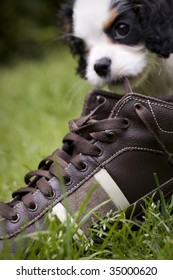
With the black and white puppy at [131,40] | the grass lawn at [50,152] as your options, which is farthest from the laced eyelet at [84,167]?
the black and white puppy at [131,40]

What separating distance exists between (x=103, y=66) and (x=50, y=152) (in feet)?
2.34

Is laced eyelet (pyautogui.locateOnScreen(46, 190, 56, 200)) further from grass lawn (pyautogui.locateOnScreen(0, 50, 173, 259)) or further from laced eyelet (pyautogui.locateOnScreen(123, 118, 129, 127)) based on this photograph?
laced eyelet (pyautogui.locateOnScreen(123, 118, 129, 127))

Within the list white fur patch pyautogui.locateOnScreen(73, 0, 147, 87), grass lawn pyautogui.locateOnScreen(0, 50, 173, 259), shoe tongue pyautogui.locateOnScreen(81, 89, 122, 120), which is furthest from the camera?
white fur patch pyautogui.locateOnScreen(73, 0, 147, 87)

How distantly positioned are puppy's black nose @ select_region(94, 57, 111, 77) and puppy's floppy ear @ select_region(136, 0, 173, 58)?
0.14 meters

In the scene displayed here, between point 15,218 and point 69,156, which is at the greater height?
point 69,156

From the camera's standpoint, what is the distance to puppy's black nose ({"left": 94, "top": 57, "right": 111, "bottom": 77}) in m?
1.80

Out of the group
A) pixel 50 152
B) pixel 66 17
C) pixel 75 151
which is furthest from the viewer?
pixel 50 152

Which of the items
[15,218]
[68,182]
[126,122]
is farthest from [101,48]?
[15,218]

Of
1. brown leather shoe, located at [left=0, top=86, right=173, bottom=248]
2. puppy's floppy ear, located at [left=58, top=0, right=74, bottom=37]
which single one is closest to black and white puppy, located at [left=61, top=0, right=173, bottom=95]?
puppy's floppy ear, located at [left=58, top=0, right=74, bottom=37]

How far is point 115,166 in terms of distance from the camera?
1.49m

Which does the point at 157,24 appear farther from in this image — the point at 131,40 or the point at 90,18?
the point at 90,18
